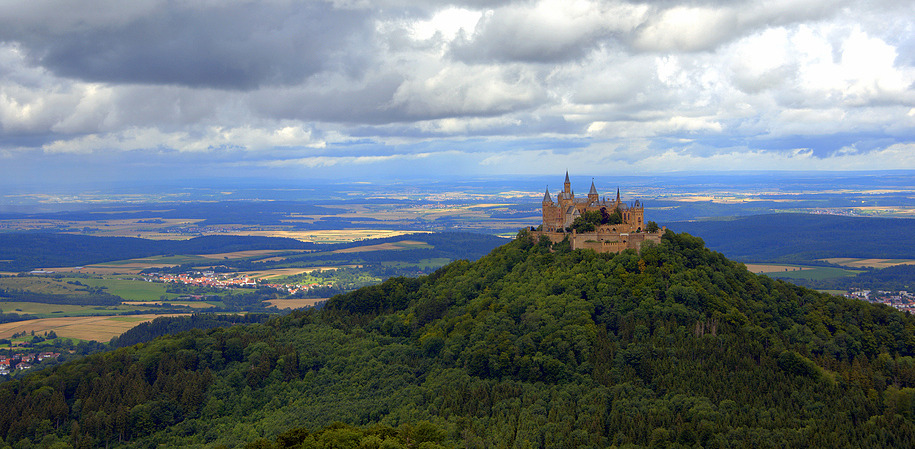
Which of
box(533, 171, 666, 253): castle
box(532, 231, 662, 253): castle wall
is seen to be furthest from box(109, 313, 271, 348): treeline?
box(532, 231, 662, 253): castle wall

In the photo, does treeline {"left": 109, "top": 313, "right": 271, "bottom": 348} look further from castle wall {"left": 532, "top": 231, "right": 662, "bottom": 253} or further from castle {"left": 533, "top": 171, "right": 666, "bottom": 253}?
castle wall {"left": 532, "top": 231, "right": 662, "bottom": 253}

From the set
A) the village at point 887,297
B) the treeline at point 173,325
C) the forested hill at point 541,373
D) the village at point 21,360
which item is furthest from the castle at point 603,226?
→ the village at point 21,360

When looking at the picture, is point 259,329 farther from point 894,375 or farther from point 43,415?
point 894,375

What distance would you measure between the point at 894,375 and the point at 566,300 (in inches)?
1509

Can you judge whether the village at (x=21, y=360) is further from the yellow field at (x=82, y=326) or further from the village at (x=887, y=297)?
the village at (x=887, y=297)

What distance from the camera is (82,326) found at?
17312 cm

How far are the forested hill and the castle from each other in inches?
95.6

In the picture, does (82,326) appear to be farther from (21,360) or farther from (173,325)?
(21,360)

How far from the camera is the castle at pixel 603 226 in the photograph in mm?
108500

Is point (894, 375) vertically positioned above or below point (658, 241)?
below

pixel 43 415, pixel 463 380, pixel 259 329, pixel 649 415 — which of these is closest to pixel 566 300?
pixel 463 380

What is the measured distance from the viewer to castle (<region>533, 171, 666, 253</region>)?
108500mm

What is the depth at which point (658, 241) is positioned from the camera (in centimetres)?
10731

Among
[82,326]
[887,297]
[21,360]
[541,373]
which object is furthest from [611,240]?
[82,326]
